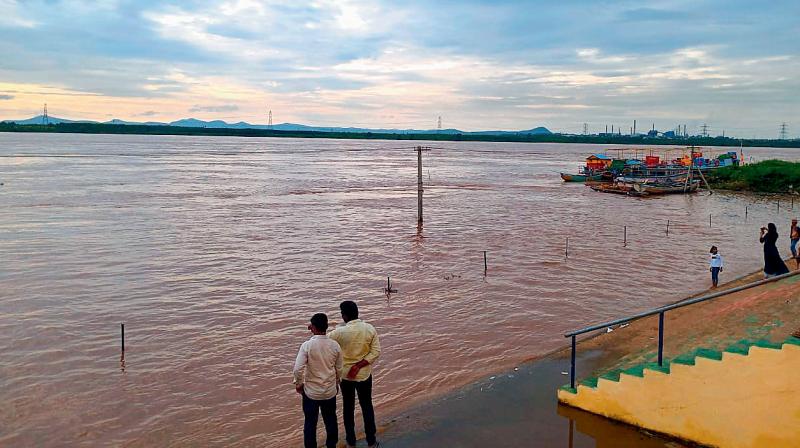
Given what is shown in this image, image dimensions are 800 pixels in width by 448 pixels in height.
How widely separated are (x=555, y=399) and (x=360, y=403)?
9.63ft

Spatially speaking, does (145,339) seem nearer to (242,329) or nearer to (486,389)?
(242,329)

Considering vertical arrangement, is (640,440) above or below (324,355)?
below

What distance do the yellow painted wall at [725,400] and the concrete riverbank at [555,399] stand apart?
282 mm

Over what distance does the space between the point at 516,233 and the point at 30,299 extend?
1891 centimetres

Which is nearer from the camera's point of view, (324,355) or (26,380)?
(324,355)

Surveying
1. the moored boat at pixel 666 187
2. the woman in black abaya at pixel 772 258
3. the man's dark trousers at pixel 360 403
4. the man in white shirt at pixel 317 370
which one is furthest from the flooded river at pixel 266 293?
the moored boat at pixel 666 187

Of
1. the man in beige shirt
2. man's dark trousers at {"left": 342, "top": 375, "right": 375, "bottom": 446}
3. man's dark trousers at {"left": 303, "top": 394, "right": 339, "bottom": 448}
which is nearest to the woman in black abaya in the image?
man's dark trousers at {"left": 342, "top": 375, "right": 375, "bottom": 446}

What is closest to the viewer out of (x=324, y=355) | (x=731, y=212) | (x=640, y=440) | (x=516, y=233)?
(x=324, y=355)

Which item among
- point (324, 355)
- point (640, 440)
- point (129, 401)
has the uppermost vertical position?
point (324, 355)

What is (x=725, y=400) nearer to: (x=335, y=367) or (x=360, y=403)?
(x=360, y=403)

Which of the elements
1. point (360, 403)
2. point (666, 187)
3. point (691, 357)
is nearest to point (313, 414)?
point (360, 403)

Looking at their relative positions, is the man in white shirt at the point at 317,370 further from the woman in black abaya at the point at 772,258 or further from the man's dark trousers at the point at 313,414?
the woman in black abaya at the point at 772,258

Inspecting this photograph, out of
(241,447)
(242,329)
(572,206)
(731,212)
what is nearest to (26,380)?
(242,329)

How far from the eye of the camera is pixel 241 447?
332 inches
